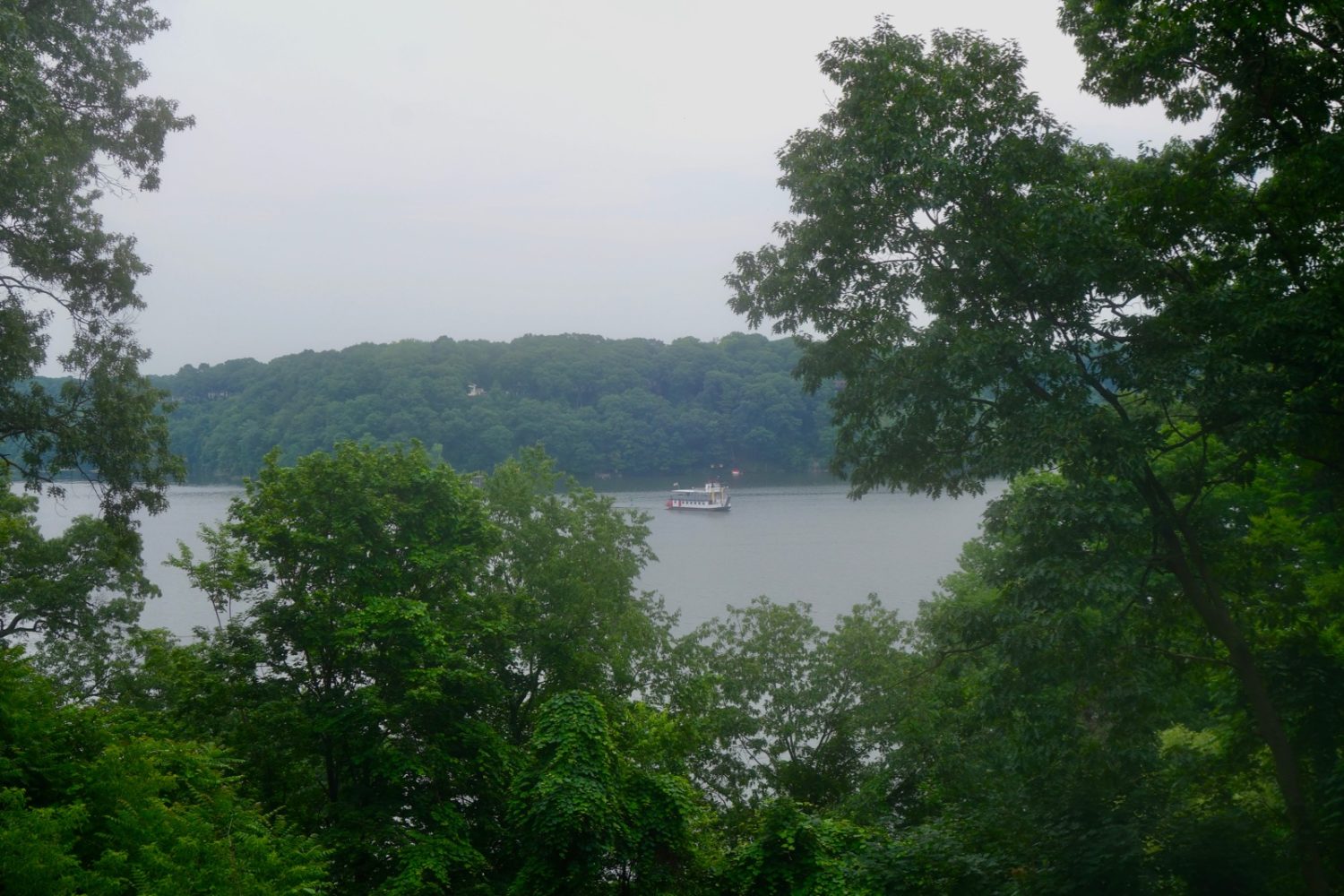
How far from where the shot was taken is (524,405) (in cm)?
5116

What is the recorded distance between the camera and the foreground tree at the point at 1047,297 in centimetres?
952

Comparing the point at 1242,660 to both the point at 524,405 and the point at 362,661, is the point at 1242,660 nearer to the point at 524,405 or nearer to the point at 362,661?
the point at 362,661

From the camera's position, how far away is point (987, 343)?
9.82 metres

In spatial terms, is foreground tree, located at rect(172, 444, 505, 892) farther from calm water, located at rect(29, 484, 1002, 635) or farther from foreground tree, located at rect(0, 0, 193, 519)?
calm water, located at rect(29, 484, 1002, 635)

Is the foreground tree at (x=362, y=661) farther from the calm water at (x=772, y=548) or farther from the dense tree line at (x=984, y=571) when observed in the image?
the calm water at (x=772, y=548)

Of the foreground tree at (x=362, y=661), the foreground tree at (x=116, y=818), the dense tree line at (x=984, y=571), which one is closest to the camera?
the foreground tree at (x=116, y=818)

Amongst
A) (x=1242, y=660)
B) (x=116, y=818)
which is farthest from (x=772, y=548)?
(x=116, y=818)

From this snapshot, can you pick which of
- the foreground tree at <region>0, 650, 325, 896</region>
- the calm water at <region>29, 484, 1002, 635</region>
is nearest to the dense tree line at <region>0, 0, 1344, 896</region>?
the foreground tree at <region>0, 650, 325, 896</region>

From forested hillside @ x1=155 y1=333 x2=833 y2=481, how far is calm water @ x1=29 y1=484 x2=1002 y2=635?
8.49 feet

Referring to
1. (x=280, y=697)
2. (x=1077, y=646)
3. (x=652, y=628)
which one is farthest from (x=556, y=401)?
(x=1077, y=646)

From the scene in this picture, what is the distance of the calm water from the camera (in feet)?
111

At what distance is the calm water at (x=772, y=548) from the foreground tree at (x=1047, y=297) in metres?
15.4

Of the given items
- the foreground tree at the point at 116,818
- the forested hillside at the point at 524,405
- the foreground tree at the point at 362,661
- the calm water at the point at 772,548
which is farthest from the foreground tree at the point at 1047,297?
the forested hillside at the point at 524,405

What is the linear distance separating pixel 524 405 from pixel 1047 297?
42133mm
